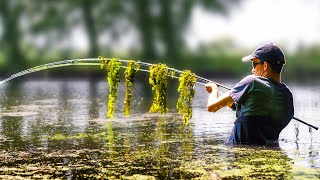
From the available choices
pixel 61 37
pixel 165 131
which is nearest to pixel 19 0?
pixel 61 37

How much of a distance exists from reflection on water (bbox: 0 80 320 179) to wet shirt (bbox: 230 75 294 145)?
0.34m

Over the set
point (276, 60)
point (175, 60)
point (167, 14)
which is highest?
point (167, 14)

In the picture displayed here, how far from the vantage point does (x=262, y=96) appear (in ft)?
25.7

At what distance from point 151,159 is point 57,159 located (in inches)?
51.1

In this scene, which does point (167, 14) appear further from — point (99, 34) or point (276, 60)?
point (276, 60)

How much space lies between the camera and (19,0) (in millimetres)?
51344

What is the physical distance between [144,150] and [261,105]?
1.84 meters

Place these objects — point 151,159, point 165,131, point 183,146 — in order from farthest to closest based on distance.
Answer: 1. point 165,131
2. point 183,146
3. point 151,159

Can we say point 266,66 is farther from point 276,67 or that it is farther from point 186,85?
point 186,85

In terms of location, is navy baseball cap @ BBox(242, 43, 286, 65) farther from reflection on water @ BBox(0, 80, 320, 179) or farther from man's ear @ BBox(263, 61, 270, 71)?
reflection on water @ BBox(0, 80, 320, 179)

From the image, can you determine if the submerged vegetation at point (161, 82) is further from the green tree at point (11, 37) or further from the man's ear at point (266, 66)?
the green tree at point (11, 37)

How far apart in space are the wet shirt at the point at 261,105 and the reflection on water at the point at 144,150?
1.12 feet

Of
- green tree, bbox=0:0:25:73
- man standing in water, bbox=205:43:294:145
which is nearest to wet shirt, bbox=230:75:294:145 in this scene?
man standing in water, bbox=205:43:294:145

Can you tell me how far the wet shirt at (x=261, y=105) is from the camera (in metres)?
7.77
